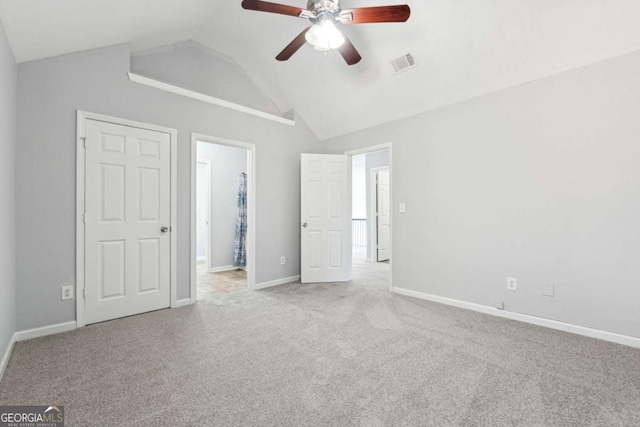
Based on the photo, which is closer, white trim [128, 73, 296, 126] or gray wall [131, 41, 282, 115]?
white trim [128, 73, 296, 126]

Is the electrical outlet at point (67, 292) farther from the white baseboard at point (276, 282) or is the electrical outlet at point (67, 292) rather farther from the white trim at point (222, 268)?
the white trim at point (222, 268)

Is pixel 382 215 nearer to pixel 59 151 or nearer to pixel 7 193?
pixel 59 151

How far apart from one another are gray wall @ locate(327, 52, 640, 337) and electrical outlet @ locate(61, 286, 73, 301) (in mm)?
3673

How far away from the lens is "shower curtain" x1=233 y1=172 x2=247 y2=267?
5625 millimetres

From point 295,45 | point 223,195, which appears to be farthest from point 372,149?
point 223,195

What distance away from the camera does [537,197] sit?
2.78m

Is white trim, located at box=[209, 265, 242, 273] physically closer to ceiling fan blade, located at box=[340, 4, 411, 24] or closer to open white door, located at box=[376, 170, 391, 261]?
open white door, located at box=[376, 170, 391, 261]

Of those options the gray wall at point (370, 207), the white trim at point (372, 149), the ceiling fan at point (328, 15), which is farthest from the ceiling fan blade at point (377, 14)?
the gray wall at point (370, 207)

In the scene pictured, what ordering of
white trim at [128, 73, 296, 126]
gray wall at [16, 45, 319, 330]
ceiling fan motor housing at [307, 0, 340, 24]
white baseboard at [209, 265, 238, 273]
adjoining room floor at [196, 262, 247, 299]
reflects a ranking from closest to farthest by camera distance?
ceiling fan motor housing at [307, 0, 340, 24] < gray wall at [16, 45, 319, 330] < white trim at [128, 73, 296, 126] < adjoining room floor at [196, 262, 247, 299] < white baseboard at [209, 265, 238, 273]

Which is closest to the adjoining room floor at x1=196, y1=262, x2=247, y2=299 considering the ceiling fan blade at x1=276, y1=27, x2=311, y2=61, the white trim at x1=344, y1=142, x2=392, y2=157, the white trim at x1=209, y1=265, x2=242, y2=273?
the white trim at x1=209, y1=265, x2=242, y2=273

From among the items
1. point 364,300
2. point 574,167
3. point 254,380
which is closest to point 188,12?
point 254,380

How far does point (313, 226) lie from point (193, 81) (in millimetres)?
2591

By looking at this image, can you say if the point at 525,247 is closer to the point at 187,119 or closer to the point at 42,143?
the point at 187,119

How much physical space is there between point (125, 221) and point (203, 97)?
1.73 m
